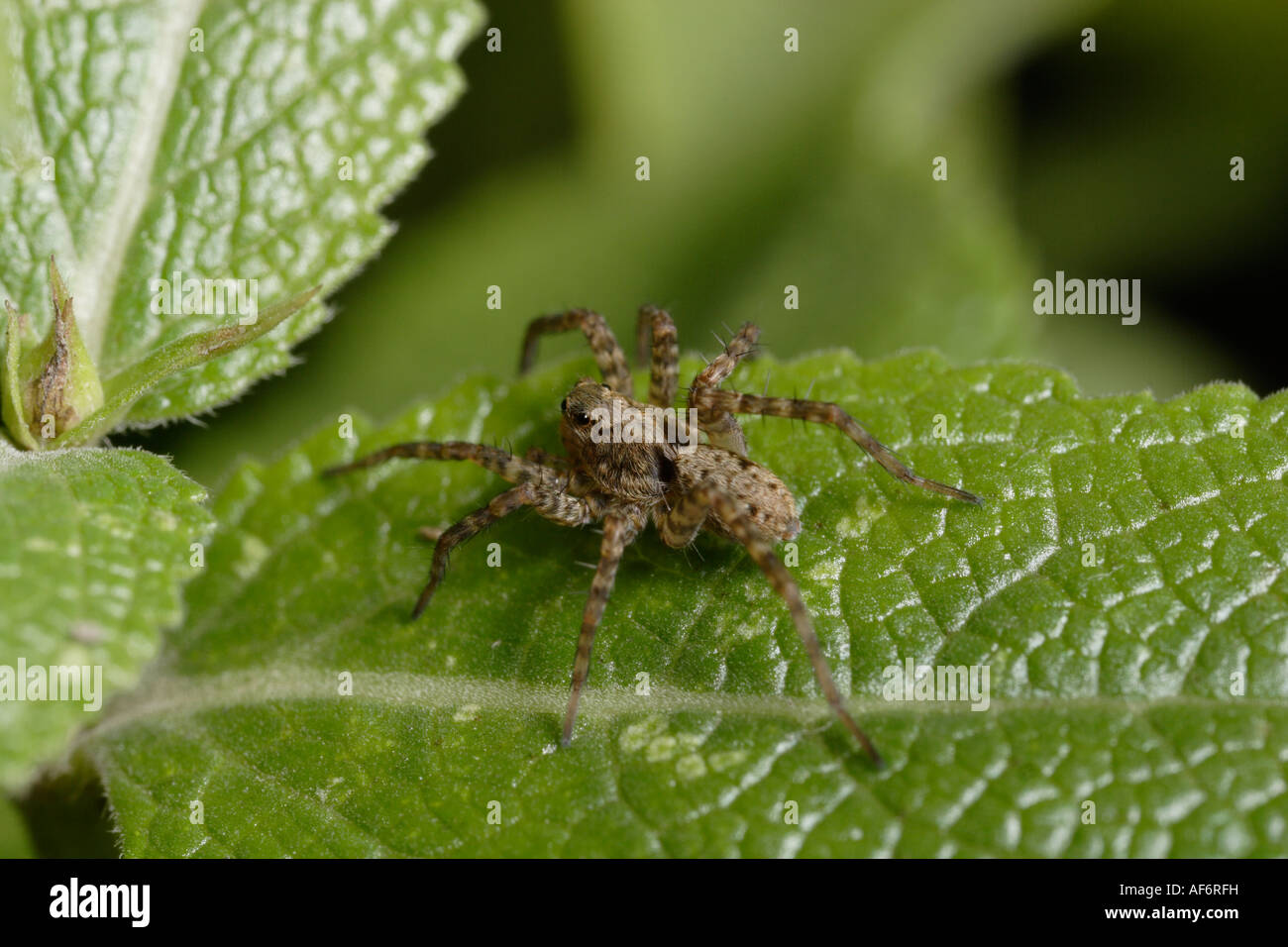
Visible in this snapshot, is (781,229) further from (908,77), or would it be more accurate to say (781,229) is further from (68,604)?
(68,604)

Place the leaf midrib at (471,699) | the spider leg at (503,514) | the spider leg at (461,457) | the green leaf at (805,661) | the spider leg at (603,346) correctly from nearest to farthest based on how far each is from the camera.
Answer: the green leaf at (805,661) < the leaf midrib at (471,699) < the spider leg at (503,514) < the spider leg at (461,457) < the spider leg at (603,346)

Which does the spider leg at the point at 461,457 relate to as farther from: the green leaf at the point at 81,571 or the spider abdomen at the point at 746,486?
the green leaf at the point at 81,571

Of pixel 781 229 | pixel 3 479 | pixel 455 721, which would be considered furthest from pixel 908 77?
pixel 3 479

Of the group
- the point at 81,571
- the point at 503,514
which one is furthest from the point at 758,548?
the point at 81,571

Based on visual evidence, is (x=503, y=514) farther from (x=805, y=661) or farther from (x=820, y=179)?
(x=820, y=179)

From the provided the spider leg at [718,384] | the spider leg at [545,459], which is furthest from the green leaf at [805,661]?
the spider leg at [545,459]
